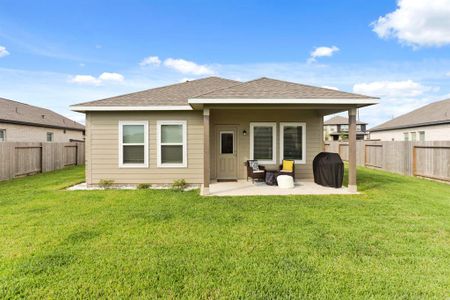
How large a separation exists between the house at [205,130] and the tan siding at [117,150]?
0.10 feet

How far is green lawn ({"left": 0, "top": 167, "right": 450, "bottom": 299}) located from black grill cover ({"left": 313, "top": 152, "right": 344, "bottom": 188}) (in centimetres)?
182

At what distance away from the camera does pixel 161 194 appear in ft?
24.0

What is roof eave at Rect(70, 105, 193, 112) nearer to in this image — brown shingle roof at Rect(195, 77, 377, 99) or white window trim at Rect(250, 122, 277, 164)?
brown shingle roof at Rect(195, 77, 377, 99)

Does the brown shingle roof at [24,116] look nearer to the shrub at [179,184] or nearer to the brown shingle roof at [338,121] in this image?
the shrub at [179,184]

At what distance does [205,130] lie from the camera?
720 centimetres

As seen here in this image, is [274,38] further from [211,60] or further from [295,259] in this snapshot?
[295,259]

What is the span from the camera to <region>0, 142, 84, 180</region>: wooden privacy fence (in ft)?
33.2

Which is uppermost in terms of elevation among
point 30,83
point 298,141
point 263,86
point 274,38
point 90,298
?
point 274,38

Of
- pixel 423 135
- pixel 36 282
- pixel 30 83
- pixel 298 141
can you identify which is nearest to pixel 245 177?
pixel 298 141

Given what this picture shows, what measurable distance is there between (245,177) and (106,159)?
4994 mm

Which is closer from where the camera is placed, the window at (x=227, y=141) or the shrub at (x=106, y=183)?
the shrub at (x=106, y=183)

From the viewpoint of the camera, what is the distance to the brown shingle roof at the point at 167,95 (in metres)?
8.52

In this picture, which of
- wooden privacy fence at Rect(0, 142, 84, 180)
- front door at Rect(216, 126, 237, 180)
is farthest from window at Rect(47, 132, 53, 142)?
front door at Rect(216, 126, 237, 180)

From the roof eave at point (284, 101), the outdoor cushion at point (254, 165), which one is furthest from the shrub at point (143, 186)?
the outdoor cushion at point (254, 165)
